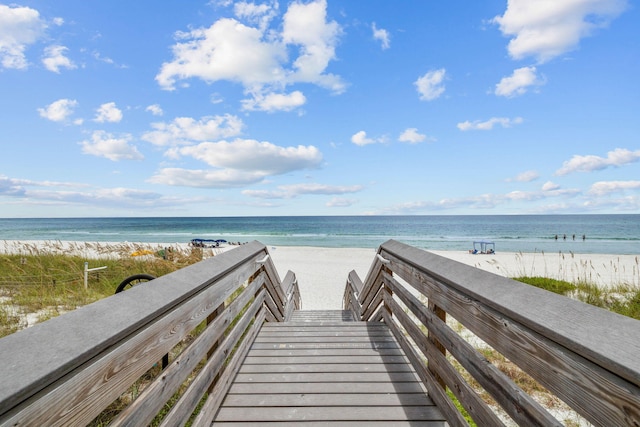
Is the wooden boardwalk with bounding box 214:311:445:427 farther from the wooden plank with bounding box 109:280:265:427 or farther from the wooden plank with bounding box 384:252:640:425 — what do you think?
the wooden plank with bounding box 384:252:640:425

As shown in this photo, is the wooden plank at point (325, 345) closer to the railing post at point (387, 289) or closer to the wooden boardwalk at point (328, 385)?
the wooden boardwalk at point (328, 385)

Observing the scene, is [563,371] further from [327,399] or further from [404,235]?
[404,235]

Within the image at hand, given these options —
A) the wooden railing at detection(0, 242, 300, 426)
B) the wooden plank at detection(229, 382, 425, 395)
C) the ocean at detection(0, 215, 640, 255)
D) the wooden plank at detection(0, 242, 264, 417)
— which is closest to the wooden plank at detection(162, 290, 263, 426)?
the wooden railing at detection(0, 242, 300, 426)

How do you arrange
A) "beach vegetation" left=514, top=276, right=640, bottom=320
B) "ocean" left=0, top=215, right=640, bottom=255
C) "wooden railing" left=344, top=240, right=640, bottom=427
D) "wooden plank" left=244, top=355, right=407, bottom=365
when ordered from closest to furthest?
"wooden railing" left=344, top=240, right=640, bottom=427 < "wooden plank" left=244, top=355, right=407, bottom=365 < "beach vegetation" left=514, top=276, right=640, bottom=320 < "ocean" left=0, top=215, right=640, bottom=255

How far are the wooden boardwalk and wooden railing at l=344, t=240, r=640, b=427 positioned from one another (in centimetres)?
26

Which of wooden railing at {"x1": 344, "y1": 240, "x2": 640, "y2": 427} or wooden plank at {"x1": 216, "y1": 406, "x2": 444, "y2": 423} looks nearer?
wooden railing at {"x1": 344, "y1": 240, "x2": 640, "y2": 427}

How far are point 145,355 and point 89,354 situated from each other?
1.21 ft

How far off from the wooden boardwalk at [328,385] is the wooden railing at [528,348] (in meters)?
0.26

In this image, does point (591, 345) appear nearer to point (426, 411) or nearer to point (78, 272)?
point (426, 411)

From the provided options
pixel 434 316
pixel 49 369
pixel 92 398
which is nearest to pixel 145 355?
pixel 92 398

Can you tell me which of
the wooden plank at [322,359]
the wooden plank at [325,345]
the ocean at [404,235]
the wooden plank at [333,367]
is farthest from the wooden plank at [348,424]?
the ocean at [404,235]

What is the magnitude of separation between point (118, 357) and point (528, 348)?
4.71 feet

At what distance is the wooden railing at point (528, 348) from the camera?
841 millimetres

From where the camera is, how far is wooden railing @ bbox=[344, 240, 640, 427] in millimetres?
841
